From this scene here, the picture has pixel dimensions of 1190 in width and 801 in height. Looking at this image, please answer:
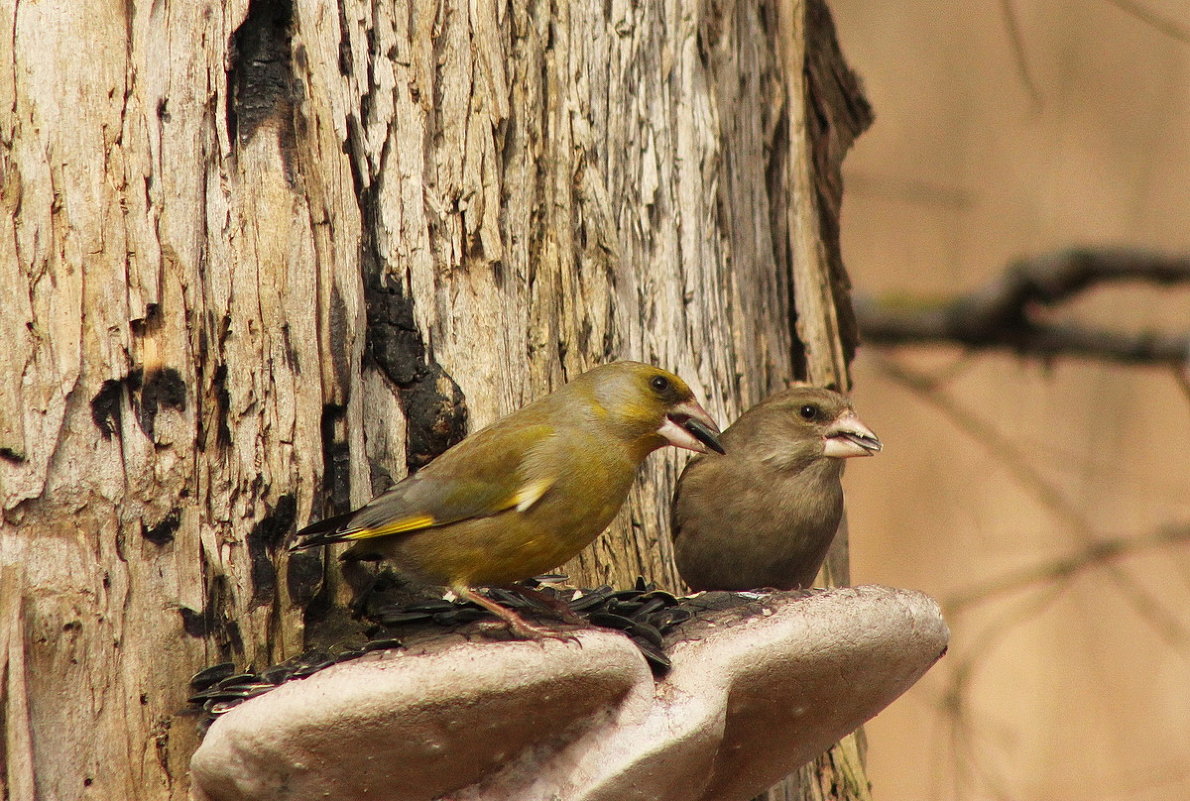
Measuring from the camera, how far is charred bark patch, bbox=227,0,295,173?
3.36 m

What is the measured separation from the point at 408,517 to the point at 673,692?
787 mm

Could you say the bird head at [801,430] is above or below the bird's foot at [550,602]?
above

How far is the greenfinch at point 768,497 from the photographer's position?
14.4 feet

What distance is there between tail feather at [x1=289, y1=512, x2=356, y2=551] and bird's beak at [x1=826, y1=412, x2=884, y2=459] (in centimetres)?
188

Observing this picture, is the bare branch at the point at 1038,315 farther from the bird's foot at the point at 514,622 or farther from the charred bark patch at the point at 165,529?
the charred bark patch at the point at 165,529

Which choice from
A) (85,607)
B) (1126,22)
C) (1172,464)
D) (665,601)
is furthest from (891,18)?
(85,607)

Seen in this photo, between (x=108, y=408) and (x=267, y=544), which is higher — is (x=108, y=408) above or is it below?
above

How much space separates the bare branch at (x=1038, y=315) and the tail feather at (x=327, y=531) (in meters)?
5.37

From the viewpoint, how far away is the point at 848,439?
461 cm

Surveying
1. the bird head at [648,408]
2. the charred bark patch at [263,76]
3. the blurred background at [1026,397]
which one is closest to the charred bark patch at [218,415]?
the charred bark patch at [263,76]

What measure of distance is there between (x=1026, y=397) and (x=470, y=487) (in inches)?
251

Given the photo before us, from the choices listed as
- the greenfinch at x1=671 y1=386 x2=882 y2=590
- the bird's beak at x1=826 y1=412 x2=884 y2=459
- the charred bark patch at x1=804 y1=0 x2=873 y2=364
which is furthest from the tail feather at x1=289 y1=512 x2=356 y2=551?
the charred bark patch at x1=804 y1=0 x2=873 y2=364

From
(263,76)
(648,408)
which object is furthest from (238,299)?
(648,408)

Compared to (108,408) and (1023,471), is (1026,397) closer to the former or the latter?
(1023,471)
